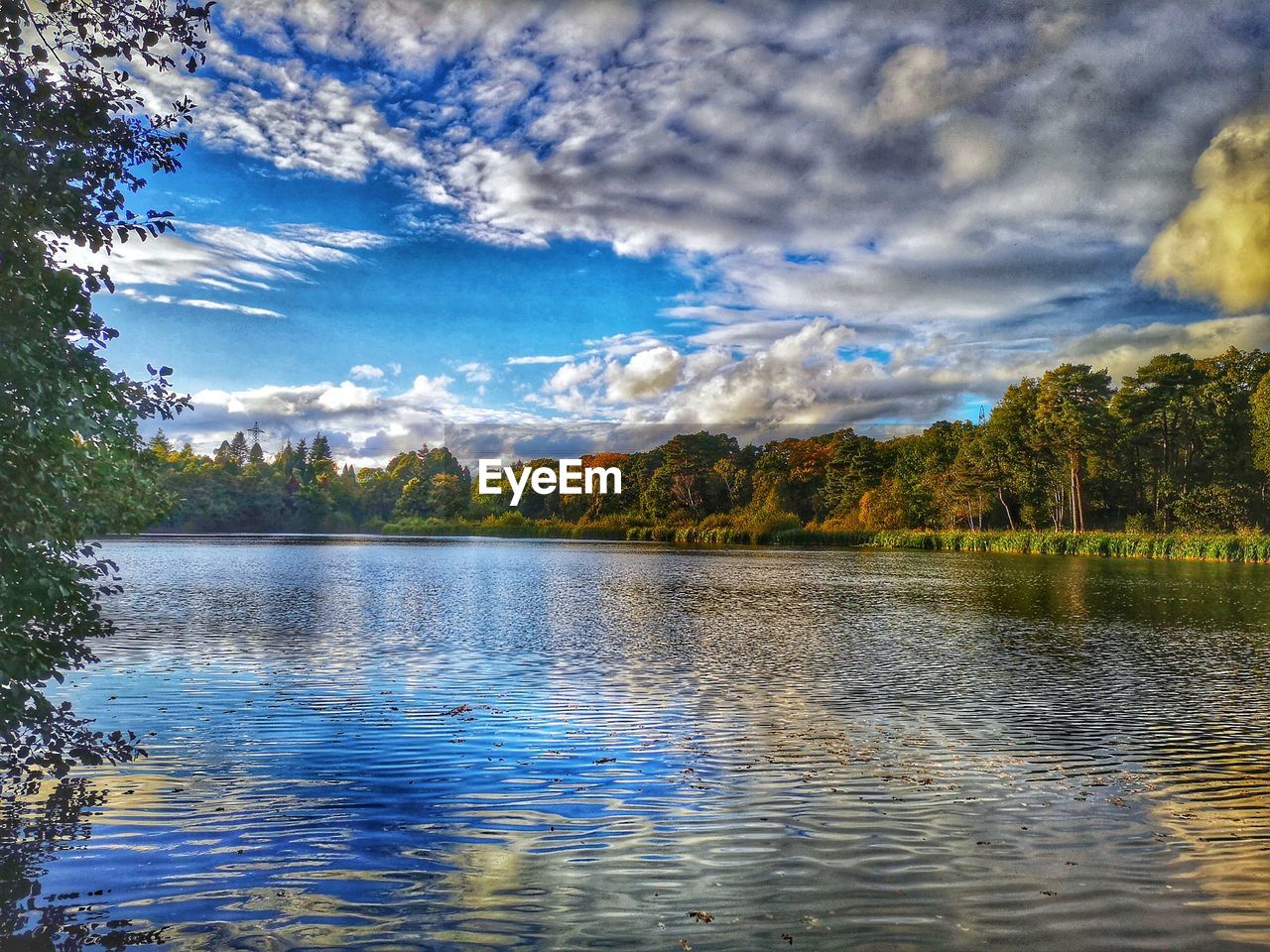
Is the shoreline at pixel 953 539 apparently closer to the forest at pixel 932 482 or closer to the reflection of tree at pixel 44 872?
the forest at pixel 932 482

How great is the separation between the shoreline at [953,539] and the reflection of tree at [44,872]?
27.3m

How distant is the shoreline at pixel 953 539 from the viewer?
6328 cm

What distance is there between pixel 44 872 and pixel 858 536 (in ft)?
318

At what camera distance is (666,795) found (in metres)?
9.10

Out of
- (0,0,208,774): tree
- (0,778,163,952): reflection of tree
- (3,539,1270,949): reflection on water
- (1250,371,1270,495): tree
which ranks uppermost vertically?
(1250,371,1270,495): tree

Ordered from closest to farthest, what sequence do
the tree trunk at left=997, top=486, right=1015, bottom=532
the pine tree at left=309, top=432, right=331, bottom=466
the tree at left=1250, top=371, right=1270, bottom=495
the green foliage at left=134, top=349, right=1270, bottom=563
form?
the tree at left=1250, top=371, right=1270, bottom=495 < the green foliage at left=134, top=349, right=1270, bottom=563 < the tree trunk at left=997, top=486, right=1015, bottom=532 < the pine tree at left=309, top=432, right=331, bottom=466

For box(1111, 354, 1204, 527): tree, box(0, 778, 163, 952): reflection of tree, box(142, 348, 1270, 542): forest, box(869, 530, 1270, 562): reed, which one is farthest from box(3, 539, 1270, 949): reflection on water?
box(1111, 354, 1204, 527): tree

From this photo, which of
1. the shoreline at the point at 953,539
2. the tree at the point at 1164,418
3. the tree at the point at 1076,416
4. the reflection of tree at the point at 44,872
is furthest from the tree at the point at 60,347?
the tree at the point at 1164,418

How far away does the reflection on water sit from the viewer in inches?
243

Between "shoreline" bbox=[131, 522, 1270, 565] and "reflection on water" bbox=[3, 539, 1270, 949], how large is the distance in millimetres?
23664

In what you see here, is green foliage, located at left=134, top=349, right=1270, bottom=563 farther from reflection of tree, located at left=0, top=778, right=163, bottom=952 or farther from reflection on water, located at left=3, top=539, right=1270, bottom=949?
reflection of tree, located at left=0, top=778, right=163, bottom=952

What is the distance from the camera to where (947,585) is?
135ft

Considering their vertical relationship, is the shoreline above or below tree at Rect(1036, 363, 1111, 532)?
below

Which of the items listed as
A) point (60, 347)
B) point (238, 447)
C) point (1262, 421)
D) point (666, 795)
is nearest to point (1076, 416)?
point (1262, 421)
